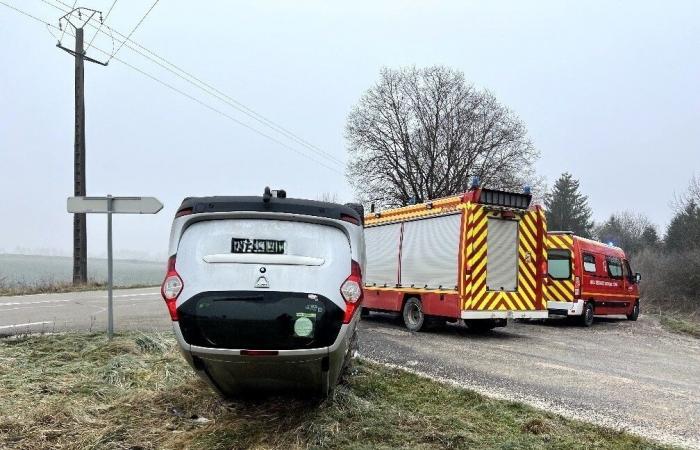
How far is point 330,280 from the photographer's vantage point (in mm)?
4160

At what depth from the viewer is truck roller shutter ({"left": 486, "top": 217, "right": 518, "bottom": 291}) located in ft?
37.2

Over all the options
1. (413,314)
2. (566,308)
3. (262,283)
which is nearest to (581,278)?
(566,308)

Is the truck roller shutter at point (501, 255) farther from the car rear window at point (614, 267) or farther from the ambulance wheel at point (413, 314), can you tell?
the car rear window at point (614, 267)

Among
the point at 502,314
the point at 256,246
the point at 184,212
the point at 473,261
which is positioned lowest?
the point at 502,314

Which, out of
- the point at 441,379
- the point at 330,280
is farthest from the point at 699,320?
the point at 330,280

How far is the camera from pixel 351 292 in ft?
13.8

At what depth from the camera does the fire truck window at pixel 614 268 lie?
16.8 meters

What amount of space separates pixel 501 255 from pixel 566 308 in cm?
477

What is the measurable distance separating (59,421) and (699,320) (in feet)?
71.7

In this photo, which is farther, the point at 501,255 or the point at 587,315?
the point at 587,315

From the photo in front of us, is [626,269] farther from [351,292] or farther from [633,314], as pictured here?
[351,292]

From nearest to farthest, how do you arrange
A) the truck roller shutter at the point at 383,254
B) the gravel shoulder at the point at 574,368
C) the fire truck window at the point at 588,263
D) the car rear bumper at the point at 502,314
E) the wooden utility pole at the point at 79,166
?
the gravel shoulder at the point at 574,368 < the car rear bumper at the point at 502,314 < the truck roller shutter at the point at 383,254 < the fire truck window at the point at 588,263 < the wooden utility pole at the point at 79,166

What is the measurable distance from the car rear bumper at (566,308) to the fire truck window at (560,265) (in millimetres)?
679

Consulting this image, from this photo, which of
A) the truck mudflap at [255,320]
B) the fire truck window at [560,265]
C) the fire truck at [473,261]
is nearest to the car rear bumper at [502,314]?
the fire truck at [473,261]
